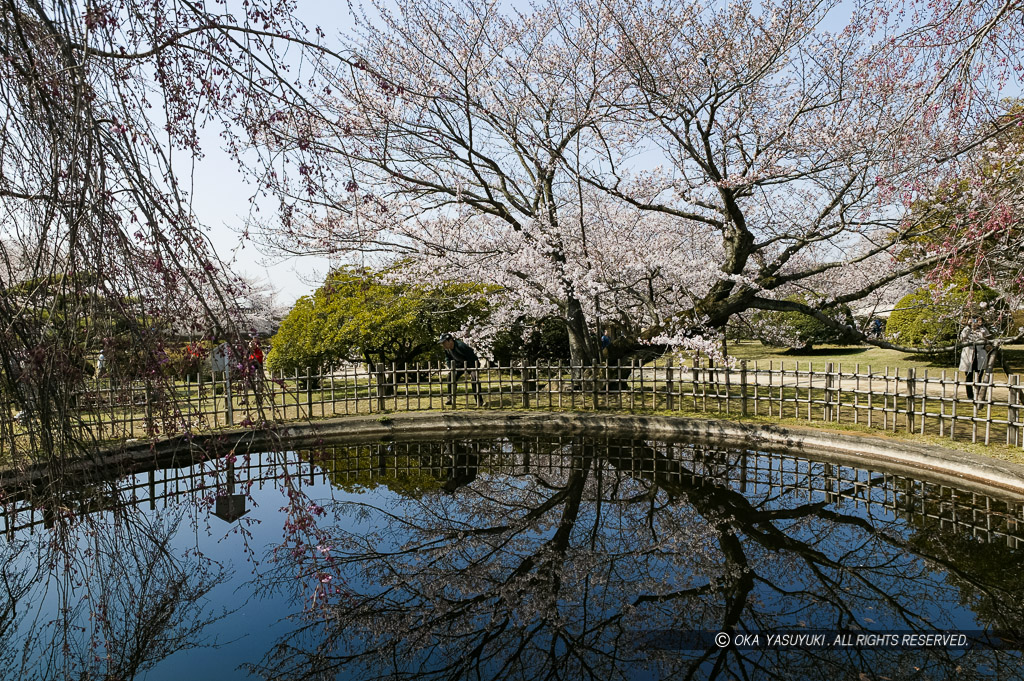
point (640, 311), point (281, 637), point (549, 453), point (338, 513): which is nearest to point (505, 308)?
point (640, 311)

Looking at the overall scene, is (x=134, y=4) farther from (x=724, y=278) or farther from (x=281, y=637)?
(x=724, y=278)

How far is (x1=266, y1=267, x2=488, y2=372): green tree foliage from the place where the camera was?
12633 millimetres

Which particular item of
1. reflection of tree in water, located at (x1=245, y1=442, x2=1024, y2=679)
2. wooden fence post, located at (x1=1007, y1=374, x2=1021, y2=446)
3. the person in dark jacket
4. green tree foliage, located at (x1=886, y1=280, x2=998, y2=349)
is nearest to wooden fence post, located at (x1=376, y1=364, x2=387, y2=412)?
the person in dark jacket

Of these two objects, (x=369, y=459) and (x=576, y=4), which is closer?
(x=369, y=459)

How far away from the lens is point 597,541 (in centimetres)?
506

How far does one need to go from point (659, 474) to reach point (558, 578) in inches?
119

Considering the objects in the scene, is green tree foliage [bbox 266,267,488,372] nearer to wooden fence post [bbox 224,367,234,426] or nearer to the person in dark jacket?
the person in dark jacket

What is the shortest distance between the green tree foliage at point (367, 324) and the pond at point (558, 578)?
20.8 feet

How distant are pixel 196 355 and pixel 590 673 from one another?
8.15ft

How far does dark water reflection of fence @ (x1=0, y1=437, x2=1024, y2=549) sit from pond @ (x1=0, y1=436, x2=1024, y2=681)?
2.0 inches

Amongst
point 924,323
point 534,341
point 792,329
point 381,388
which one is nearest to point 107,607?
point 381,388

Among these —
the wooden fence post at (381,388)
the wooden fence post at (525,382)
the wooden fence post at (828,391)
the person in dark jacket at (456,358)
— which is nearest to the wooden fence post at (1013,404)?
the wooden fence post at (828,391)

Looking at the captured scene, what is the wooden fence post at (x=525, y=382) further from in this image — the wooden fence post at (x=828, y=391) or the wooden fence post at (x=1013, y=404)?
the wooden fence post at (x=1013, y=404)

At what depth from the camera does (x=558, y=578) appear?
14.3ft
